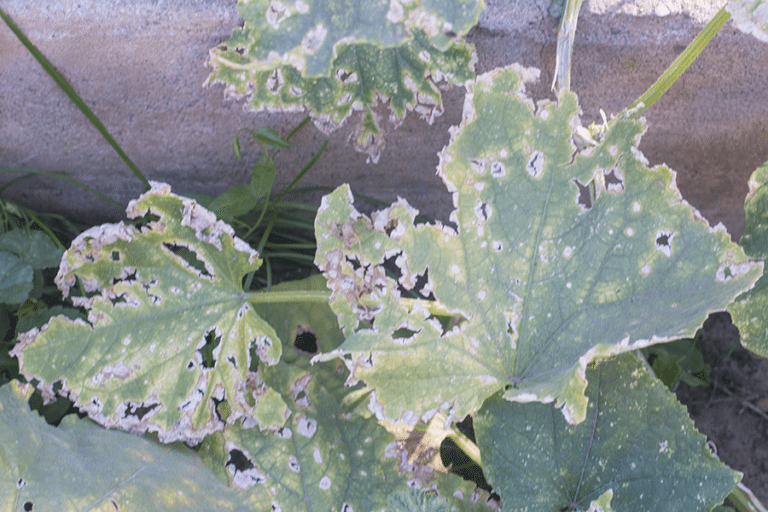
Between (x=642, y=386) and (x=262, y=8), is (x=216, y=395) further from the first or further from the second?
(x=642, y=386)

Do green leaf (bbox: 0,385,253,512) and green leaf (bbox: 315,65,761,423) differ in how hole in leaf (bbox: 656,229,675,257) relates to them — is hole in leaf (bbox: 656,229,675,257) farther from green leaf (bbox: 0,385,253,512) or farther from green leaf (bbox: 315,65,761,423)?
green leaf (bbox: 0,385,253,512)

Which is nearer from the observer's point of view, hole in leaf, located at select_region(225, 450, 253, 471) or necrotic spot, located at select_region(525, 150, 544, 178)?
necrotic spot, located at select_region(525, 150, 544, 178)

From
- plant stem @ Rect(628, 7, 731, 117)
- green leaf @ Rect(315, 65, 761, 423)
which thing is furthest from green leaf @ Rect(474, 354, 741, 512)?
plant stem @ Rect(628, 7, 731, 117)

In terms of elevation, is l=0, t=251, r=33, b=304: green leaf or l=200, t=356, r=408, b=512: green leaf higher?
l=0, t=251, r=33, b=304: green leaf

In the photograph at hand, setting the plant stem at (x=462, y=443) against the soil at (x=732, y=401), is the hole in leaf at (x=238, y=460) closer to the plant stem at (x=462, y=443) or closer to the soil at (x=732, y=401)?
the plant stem at (x=462, y=443)

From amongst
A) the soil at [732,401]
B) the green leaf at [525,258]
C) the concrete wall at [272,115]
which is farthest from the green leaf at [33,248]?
the soil at [732,401]

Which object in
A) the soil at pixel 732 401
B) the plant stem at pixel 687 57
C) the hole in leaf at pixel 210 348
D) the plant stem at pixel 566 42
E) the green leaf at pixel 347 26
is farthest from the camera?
the soil at pixel 732 401

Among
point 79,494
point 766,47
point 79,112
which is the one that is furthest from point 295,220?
point 766,47
